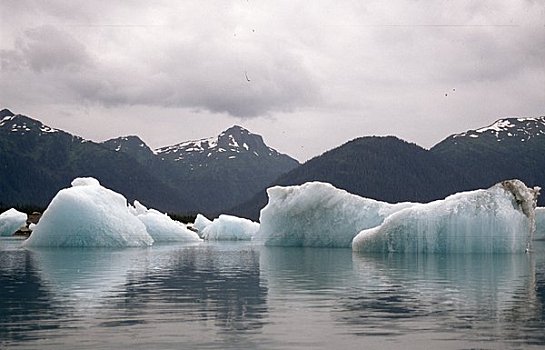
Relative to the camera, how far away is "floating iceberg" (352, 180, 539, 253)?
3972cm

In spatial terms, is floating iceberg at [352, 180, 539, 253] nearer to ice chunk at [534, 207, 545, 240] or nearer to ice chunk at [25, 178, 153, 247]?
ice chunk at [25, 178, 153, 247]

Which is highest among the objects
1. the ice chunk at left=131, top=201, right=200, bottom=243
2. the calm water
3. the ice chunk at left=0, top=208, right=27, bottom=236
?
the ice chunk at left=0, top=208, right=27, bottom=236

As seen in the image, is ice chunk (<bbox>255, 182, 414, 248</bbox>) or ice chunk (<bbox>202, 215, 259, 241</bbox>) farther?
ice chunk (<bbox>202, 215, 259, 241</bbox>)

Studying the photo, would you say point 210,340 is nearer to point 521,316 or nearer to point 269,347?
point 269,347

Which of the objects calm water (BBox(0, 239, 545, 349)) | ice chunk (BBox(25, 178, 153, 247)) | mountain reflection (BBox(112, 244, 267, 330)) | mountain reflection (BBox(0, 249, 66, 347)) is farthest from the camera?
ice chunk (BBox(25, 178, 153, 247))

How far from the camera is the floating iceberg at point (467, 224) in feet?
130

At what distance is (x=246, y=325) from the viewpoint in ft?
42.3

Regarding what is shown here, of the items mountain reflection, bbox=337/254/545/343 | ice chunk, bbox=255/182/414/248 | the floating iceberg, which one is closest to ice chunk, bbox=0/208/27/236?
ice chunk, bbox=255/182/414/248

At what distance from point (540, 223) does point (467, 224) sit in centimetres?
4078

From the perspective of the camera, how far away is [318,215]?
5169 centimetres

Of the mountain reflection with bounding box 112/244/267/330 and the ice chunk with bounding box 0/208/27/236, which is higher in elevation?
the ice chunk with bounding box 0/208/27/236

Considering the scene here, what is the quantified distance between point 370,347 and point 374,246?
31.4 metres

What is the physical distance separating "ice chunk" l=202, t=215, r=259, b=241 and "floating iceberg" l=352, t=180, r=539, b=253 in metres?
39.2

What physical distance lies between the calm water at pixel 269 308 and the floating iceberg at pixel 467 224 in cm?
1278
